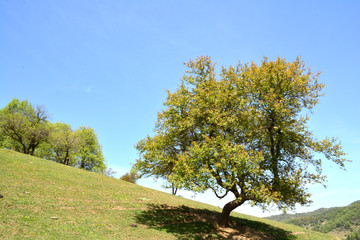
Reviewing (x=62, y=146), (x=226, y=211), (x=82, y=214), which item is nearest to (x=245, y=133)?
(x=226, y=211)

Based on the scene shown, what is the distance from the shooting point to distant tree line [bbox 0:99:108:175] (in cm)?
6316

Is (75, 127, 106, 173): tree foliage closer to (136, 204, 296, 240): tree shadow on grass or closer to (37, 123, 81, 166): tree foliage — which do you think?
(37, 123, 81, 166): tree foliage

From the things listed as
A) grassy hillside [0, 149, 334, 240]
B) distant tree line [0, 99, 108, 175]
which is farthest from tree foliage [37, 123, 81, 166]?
grassy hillside [0, 149, 334, 240]

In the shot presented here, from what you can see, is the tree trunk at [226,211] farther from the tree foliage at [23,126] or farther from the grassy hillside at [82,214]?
the tree foliage at [23,126]

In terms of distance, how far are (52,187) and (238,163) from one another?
79.8 ft

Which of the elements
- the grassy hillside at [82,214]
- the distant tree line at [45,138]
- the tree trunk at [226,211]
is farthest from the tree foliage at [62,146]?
the tree trunk at [226,211]

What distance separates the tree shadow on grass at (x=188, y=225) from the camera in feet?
76.5

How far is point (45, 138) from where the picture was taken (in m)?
65.9

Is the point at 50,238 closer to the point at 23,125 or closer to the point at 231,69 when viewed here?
the point at 231,69

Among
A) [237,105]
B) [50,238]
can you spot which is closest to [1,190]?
[50,238]

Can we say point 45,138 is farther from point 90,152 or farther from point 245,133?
point 245,133

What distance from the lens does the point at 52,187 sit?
93.3 ft

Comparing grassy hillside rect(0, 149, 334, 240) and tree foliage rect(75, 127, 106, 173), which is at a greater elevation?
tree foliage rect(75, 127, 106, 173)

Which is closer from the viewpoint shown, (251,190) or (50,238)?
(50,238)
